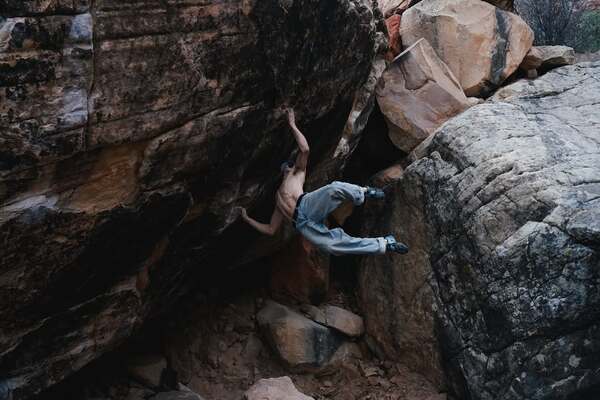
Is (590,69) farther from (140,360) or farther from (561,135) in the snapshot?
(140,360)

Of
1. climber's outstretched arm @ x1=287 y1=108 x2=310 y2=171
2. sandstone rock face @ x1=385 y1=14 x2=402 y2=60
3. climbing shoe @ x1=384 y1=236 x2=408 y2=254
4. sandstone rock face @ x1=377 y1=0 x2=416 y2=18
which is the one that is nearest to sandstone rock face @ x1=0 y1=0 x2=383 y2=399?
climber's outstretched arm @ x1=287 y1=108 x2=310 y2=171

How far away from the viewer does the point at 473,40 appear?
755 centimetres

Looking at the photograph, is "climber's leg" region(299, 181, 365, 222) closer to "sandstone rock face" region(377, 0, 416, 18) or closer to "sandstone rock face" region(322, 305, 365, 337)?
"sandstone rock face" region(322, 305, 365, 337)

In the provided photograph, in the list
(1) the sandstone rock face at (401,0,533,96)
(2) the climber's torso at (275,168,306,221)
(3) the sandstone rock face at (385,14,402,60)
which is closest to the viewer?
(2) the climber's torso at (275,168,306,221)

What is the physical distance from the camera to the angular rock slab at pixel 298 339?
704cm

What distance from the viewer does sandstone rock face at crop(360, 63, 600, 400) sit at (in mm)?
5246

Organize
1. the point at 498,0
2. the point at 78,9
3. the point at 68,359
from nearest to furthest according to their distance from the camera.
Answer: the point at 78,9, the point at 68,359, the point at 498,0

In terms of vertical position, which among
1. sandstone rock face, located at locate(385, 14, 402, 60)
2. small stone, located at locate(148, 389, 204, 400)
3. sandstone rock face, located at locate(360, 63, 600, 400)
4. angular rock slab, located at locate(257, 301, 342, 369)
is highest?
sandstone rock face, located at locate(385, 14, 402, 60)

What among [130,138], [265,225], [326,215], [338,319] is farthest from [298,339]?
[130,138]

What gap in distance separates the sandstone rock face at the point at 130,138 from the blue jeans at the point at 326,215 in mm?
547

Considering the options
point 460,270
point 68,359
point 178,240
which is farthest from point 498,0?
point 68,359

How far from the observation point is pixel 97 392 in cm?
632

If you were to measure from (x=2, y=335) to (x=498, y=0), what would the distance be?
6.72 metres

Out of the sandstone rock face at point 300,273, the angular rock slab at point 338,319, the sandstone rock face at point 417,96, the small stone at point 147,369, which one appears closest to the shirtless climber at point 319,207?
the sandstone rock face at point 300,273
